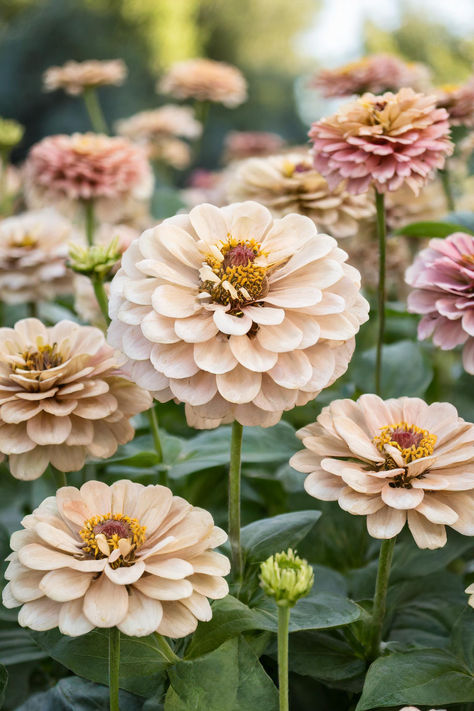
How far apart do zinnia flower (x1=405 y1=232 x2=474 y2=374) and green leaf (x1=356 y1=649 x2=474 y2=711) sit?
0.23 meters

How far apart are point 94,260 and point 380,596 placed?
378mm

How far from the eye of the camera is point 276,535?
0.66 m

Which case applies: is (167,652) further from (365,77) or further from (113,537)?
(365,77)

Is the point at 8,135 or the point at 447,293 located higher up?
the point at 8,135

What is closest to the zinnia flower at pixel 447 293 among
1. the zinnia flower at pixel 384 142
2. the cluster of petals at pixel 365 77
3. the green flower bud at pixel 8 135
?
the zinnia flower at pixel 384 142

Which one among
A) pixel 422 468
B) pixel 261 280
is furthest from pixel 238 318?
pixel 422 468

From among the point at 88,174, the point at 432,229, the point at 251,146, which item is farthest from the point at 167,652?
the point at 251,146

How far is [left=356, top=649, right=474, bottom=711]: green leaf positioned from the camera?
0.55 m

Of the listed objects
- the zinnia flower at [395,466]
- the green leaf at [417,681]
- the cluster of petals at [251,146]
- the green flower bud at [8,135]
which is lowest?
the green leaf at [417,681]

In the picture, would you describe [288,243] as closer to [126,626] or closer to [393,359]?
[126,626]

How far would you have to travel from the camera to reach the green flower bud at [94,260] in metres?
0.74

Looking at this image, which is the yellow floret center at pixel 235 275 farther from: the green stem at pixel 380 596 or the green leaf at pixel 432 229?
the green leaf at pixel 432 229

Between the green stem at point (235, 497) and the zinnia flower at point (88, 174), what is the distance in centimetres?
61

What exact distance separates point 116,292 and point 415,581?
16.3 inches
